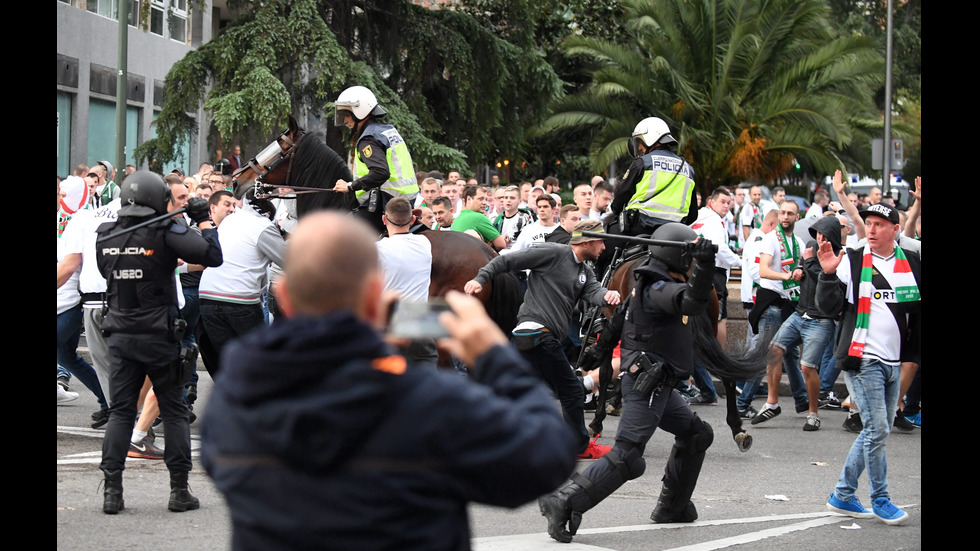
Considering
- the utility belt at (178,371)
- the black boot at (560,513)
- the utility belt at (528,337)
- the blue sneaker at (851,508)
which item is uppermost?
the utility belt at (528,337)

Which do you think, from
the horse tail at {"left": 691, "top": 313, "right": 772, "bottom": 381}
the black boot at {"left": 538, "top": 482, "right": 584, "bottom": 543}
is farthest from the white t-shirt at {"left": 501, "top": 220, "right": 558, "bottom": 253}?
the black boot at {"left": 538, "top": 482, "right": 584, "bottom": 543}

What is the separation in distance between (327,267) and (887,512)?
532cm

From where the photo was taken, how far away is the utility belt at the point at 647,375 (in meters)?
6.39

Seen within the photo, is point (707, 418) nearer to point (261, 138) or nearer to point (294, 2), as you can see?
point (261, 138)

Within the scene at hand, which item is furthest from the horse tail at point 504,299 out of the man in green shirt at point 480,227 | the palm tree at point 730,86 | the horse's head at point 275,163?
the palm tree at point 730,86

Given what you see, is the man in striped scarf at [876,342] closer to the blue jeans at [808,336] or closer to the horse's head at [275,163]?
the blue jeans at [808,336]

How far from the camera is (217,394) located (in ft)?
8.19

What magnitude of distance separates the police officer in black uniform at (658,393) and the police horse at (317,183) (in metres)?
2.62

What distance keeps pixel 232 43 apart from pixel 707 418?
12988mm

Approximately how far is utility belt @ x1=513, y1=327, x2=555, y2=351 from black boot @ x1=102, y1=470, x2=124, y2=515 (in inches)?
116

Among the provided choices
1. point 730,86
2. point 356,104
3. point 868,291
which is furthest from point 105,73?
point 868,291
